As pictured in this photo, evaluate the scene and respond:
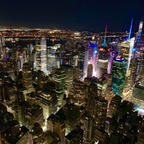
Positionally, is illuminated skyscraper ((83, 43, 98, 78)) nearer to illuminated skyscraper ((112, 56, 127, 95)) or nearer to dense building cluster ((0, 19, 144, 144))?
dense building cluster ((0, 19, 144, 144))

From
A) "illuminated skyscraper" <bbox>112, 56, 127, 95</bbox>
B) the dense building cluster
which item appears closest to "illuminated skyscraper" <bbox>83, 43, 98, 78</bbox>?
the dense building cluster

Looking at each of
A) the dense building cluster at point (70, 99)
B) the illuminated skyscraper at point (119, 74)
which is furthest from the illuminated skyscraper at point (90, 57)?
the illuminated skyscraper at point (119, 74)

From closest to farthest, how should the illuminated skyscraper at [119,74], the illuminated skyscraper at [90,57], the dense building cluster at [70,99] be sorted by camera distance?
the dense building cluster at [70,99] < the illuminated skyscraper at [119,74] < the illuminated skyscraper at [90,57]

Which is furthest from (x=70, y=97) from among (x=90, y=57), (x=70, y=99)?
(x=90, y=57)

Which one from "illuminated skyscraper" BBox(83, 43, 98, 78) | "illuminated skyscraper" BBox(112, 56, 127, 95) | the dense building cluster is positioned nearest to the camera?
the dense building cluster

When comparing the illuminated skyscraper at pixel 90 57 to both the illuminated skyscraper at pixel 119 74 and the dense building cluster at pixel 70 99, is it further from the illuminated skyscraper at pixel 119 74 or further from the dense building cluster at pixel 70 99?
the illuminated skyscraper at pixel 119 74

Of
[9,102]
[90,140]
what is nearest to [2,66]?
[9,102]

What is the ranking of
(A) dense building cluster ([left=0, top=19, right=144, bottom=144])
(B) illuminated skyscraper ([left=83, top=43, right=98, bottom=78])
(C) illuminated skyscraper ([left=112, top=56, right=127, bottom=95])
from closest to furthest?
1. (A) dense building cluster ([left=0, top=19, right=144, bottom=144])
2. (C) illuminated skyscraper ([left=112, top=56, right=127, bottom=95])
3. (B) illuminated skyscraper ([left=83, top=43, right=98, bottom=78])

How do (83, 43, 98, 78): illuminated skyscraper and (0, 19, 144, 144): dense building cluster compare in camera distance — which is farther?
(83, 43, 98, 78): illuminated skyscraper

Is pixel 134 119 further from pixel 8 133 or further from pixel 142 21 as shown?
pixel 142 21

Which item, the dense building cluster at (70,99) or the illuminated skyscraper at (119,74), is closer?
the dense building cluster at (70,99)

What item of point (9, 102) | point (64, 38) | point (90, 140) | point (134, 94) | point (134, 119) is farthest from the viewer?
point (64, 38)
